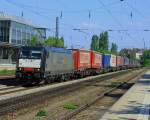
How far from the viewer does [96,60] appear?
57875 millimetres

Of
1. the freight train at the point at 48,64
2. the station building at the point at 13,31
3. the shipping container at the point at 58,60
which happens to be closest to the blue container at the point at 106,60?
the station building at the point at 13,31

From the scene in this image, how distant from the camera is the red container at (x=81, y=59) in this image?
4478cm

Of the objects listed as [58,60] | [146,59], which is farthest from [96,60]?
[146,59]

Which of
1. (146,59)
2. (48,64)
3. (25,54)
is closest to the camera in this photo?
(25,54)

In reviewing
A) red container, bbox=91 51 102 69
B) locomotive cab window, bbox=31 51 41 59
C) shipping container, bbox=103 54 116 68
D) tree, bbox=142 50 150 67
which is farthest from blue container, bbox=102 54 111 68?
tree, bbox=142 50 150 67

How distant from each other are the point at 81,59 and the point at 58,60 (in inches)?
416

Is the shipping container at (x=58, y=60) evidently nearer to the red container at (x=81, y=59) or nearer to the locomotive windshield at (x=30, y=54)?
the locomotive windshield at (x=30, y=54)

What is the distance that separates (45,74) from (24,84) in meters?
2.45

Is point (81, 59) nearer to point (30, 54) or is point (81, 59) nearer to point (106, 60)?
point (30, 54)

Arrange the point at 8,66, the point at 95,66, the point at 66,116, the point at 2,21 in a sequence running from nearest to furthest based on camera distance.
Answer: the point at 66,116 < the point at 95,66 < the point at 8,66 < the point at 2,21

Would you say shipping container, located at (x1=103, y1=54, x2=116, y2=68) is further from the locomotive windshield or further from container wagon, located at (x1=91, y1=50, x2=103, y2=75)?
the locomotive windshield

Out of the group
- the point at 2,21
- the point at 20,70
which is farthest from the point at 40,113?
the point at 2,21

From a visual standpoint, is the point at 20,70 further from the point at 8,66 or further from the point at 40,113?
the point at 8,66

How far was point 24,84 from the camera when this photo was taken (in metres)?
33.9
